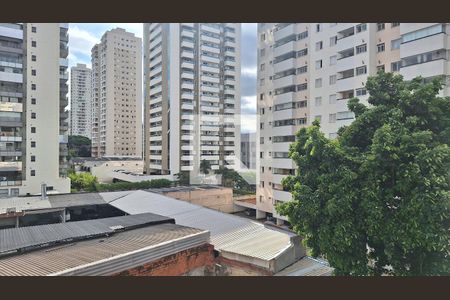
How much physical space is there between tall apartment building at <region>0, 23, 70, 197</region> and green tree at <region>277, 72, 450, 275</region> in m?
16.6

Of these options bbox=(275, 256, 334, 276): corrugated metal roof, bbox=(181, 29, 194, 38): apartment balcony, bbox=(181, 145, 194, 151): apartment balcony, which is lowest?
bbox=(275, 256, 334, 276): corrugated metal roof

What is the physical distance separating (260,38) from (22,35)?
13.5 m

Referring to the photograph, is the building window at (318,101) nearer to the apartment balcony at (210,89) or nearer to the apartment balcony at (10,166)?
the apartment balcony at (10,166)

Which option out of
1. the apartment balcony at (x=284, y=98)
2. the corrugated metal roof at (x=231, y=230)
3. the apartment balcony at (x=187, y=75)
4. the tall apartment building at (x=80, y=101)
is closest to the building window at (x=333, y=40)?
the apartment balcony at (x=284, y=98)

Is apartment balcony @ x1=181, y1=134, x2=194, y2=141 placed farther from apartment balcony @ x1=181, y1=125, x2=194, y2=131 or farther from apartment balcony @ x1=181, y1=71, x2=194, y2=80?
apartment balcony @ x1=181, y1=71, x2=194, y2=80

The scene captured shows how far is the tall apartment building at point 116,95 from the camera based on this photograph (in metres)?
45.8

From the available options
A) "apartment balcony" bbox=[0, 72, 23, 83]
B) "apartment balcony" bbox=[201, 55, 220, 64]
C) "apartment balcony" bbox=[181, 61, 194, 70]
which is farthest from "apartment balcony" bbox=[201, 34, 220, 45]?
"apartment balcony" bbox=[0, 72, 23, 83]

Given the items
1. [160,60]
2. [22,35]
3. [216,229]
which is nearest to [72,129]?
[160,60]

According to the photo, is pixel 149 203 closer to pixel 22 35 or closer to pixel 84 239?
pixel 84 239

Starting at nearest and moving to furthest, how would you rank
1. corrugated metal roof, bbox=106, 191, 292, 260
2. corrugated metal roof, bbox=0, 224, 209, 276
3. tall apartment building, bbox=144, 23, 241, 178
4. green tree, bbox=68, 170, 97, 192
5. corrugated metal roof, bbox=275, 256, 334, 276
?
corrugated metal roof, bbox=0, 224, 209, 276
corrugated metal roof, bbox=275, 256, 334, 276
corrugated metal roof, bbox=106, 191, 292, 260
green tree, bbox=68, 170, 97, 192
tall apartment building, bbox=144, 23, 241, 178

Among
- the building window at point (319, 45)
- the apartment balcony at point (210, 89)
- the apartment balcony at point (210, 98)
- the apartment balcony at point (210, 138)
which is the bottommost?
the apartment balcony at point (210, 138)

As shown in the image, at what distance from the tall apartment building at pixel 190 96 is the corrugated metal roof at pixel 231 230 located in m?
19.5

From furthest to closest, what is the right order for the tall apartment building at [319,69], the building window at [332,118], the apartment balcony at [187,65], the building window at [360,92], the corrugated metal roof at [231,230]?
1. the apartment balcony at [187,65]
2. the building window at [332,118]
3. the building window at [360,92]
4. the tall apartment building at [319,69]
5. the corrugated metal roof at [231,230]

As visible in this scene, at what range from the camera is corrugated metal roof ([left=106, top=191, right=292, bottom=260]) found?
258 inches
